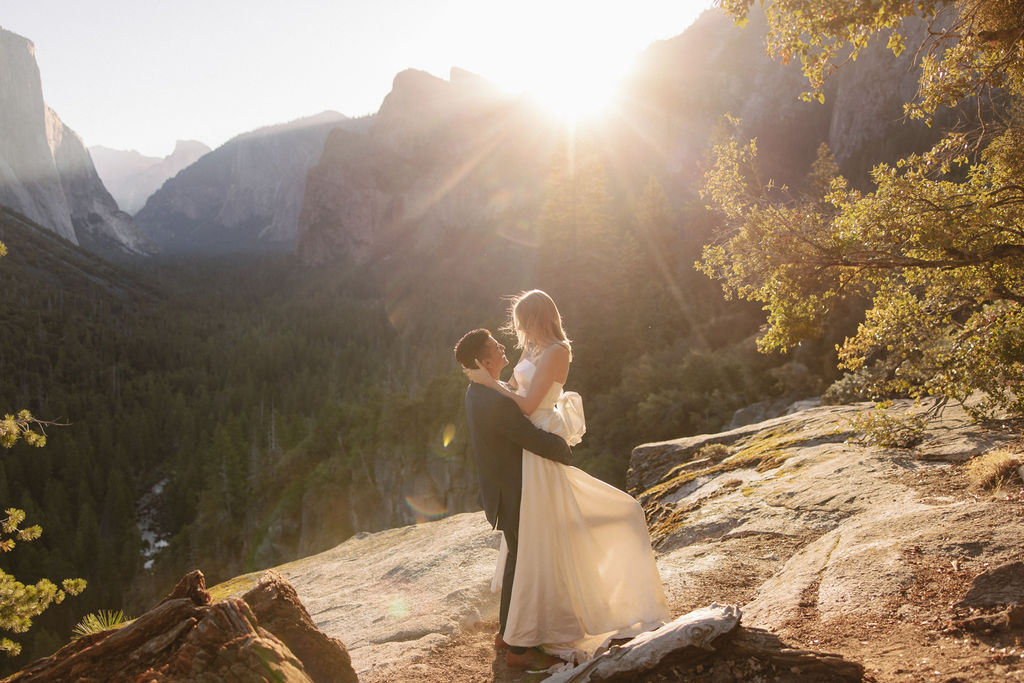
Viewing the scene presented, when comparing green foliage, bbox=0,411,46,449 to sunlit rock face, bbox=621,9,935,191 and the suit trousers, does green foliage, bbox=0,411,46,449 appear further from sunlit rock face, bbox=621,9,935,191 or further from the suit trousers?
sunlit rock face, bbox=621,9,935,191

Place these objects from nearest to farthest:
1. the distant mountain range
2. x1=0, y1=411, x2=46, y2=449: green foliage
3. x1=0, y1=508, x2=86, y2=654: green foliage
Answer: x1=0, y1=411, x2=46, y2=449: green foliage → x1=0, y1=508, x2=86, y2=654: green foliage → the distant mountain range

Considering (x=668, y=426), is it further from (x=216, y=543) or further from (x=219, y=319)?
(x=219, y=319)

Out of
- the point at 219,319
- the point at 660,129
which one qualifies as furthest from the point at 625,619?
the point at 219,319

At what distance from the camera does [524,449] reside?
15.3 feet

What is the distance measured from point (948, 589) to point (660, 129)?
9585 cm

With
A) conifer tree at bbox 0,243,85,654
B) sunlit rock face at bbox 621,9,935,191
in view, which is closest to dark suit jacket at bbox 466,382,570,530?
conifer tree at bbox 0,243,85,654

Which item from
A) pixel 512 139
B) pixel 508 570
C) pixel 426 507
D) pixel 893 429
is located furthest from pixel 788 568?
pixel 512 139

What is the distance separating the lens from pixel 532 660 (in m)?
4.62

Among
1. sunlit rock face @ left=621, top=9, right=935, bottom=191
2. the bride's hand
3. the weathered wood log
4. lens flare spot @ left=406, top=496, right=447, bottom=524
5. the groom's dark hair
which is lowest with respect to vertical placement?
lens flare spot @ left=406, top=496, right=447, bottom=524

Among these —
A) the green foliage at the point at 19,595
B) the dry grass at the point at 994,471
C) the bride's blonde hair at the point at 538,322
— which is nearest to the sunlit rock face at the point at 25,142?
the green foliage at the point at 19,595

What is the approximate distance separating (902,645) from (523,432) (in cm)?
266

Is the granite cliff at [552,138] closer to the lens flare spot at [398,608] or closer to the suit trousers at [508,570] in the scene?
the suit trousers at [508,570]

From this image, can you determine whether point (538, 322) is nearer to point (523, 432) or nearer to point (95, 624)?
point (523, 432)

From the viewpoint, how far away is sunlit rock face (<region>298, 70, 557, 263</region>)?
14075cm
